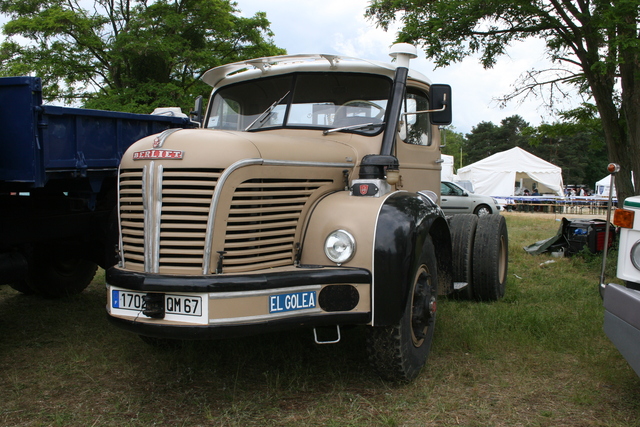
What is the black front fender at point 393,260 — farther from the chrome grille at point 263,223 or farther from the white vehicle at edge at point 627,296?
the white vehicle at edge at point 627,296

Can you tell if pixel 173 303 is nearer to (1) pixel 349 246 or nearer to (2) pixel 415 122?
(1) pixel 349 246

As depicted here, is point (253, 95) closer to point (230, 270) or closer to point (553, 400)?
point (230, 270)

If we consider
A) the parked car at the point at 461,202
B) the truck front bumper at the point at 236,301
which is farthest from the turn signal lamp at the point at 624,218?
the parked car at the point at 461,202

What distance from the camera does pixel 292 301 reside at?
3156 mm

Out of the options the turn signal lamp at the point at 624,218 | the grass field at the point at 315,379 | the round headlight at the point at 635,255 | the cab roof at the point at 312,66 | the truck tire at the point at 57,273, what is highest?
the cab roof at the point at 312,66

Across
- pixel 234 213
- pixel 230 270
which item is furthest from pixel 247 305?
pixel 234 213

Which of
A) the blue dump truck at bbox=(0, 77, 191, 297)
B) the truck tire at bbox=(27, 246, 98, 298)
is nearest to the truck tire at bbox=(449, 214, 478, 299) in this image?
the blue dump truck at bbox=(0, 77, 191, 297)

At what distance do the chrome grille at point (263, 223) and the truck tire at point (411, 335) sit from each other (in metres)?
0.80

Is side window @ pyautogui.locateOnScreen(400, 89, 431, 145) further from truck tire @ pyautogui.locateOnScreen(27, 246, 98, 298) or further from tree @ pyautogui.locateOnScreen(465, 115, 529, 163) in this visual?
tree @ pyautogui.locateOnScreen(465, 115, 529, 163)

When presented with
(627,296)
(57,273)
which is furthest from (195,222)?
(57,273)

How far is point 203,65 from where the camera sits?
1997 cm

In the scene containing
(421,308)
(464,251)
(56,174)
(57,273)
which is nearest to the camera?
(421,308)

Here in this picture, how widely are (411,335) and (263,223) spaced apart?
1313mm

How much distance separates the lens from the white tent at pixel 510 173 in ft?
97.8
